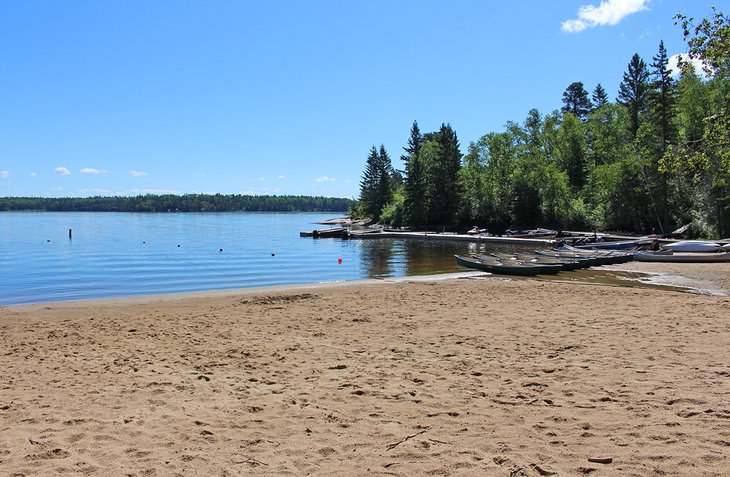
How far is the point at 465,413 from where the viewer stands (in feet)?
19.9

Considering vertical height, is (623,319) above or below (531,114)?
below

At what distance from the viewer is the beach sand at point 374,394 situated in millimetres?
4891

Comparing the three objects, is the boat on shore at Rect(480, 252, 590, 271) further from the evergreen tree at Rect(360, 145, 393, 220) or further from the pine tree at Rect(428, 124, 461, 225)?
the evergreen tree at Rect(360, 145, 393, 220)

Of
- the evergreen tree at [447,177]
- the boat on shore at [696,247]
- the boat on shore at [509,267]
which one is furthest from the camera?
the evergreen tree at [447,177]

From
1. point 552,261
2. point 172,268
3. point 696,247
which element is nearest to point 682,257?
point 696,247

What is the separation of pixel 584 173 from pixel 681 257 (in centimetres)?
4759

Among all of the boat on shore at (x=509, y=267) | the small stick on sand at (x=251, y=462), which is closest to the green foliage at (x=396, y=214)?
the boat on shore at (x=509, y=267)

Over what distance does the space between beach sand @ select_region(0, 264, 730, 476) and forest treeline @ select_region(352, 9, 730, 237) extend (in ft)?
92.8

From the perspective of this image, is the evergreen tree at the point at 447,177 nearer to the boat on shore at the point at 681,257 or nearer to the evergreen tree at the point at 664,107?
the evergreen tree at the point at 664,107

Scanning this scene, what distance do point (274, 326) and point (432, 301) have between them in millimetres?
5704

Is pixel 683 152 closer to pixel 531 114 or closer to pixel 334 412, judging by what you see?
pixel 334 412

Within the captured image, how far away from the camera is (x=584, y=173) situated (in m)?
74.0

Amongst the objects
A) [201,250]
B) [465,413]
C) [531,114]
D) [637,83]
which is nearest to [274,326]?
→ [465,413]

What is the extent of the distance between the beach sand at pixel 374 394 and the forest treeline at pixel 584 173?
28.3 m
